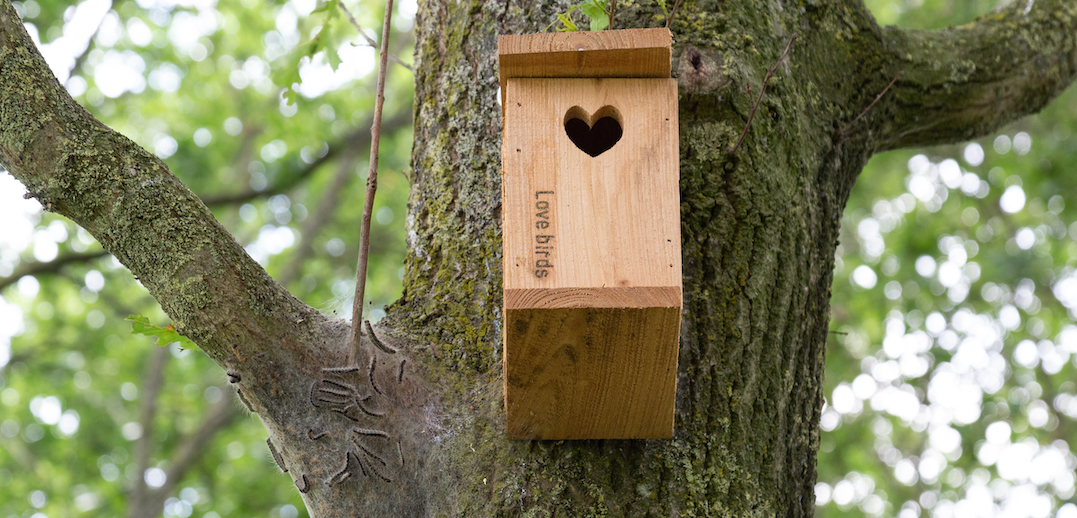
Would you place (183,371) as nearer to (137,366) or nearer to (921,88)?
(137,366)

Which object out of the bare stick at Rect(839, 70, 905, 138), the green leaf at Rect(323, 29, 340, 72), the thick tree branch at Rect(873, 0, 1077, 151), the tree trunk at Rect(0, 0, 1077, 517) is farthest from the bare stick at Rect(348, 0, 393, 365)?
the thick tree branch at Rect(873, 0, 1077, 151)

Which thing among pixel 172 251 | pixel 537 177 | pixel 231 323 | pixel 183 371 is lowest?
pixel 183 371

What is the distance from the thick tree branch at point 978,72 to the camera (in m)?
2.33

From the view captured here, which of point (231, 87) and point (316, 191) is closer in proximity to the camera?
point (231, 87)

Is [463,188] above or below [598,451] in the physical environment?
above

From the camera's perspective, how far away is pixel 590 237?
1.31 m

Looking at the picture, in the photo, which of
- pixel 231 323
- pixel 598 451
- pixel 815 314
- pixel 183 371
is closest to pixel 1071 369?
pixel 815 314

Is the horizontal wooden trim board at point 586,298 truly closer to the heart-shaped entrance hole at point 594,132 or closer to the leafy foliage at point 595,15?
the heart-shaped entrance hole at point 594,132

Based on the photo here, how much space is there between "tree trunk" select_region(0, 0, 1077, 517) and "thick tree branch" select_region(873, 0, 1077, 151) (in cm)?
25

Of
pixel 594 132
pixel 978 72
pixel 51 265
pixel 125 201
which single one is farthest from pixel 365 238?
pixel 51 265

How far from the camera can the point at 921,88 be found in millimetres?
2332

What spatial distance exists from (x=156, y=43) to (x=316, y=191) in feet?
8.38

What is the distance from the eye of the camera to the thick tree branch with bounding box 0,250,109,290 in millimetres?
5453

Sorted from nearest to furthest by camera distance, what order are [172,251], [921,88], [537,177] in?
[537,177]
[172,251]
[921,88]
